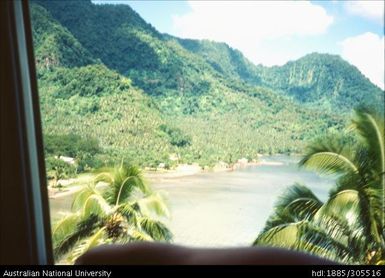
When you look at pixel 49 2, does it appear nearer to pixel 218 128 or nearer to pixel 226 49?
pixel 226 49

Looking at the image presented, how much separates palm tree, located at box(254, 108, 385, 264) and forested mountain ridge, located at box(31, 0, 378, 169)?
0.18 metres

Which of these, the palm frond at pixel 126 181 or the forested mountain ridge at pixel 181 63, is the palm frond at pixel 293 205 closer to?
the forested mountain ridge at pixel 181 63

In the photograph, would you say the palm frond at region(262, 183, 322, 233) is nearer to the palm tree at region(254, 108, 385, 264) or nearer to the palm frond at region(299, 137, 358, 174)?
the palm tree at region(254, 108, 385, 264)

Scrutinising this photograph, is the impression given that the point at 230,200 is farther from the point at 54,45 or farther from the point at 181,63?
the point at 54,45

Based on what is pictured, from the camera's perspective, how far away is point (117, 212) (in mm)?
2744

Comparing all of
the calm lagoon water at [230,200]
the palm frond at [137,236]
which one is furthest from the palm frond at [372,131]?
the palm frond at [137,236]

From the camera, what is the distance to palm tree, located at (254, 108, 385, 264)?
2498 millimetres

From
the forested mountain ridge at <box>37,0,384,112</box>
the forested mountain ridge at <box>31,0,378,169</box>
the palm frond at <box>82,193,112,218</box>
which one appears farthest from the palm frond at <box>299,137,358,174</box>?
the palm frond at <box>82,193,112,218</box>

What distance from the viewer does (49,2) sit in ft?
8.72

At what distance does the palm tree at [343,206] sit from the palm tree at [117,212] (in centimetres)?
66

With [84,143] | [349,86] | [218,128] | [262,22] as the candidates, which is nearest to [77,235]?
[84,143]

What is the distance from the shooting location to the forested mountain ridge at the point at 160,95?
2.66 meters

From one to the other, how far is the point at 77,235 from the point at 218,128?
3.57 ft

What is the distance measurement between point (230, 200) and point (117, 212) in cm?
74
